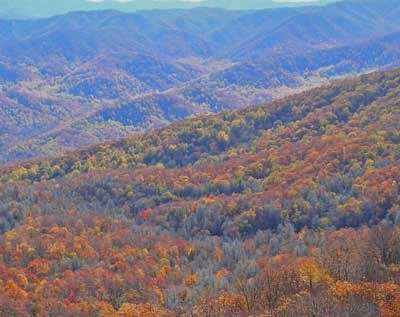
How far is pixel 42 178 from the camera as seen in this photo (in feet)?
477

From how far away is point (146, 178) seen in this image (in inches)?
4909

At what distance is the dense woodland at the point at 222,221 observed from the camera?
185 ft

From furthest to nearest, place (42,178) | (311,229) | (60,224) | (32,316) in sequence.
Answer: (42,178), (60,224), (311,229), (32,316)

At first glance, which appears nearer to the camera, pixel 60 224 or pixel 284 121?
pixel 60 224

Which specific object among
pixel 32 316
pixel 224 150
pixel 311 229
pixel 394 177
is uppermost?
pixel 224 150

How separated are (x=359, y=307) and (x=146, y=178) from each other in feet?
281

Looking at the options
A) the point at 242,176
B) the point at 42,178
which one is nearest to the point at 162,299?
the point at 242,176

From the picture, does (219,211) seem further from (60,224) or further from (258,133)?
(258,133)

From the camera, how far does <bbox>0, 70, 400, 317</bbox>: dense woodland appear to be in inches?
2216

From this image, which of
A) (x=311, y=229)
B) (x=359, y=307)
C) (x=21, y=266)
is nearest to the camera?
(x=359, y=307)

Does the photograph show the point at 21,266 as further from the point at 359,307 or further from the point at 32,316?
the point at 359,307

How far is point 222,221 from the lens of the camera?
97.2 meters

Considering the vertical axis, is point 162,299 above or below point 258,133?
below

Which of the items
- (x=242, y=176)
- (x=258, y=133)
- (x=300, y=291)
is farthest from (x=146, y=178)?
(x=300, y=291)
